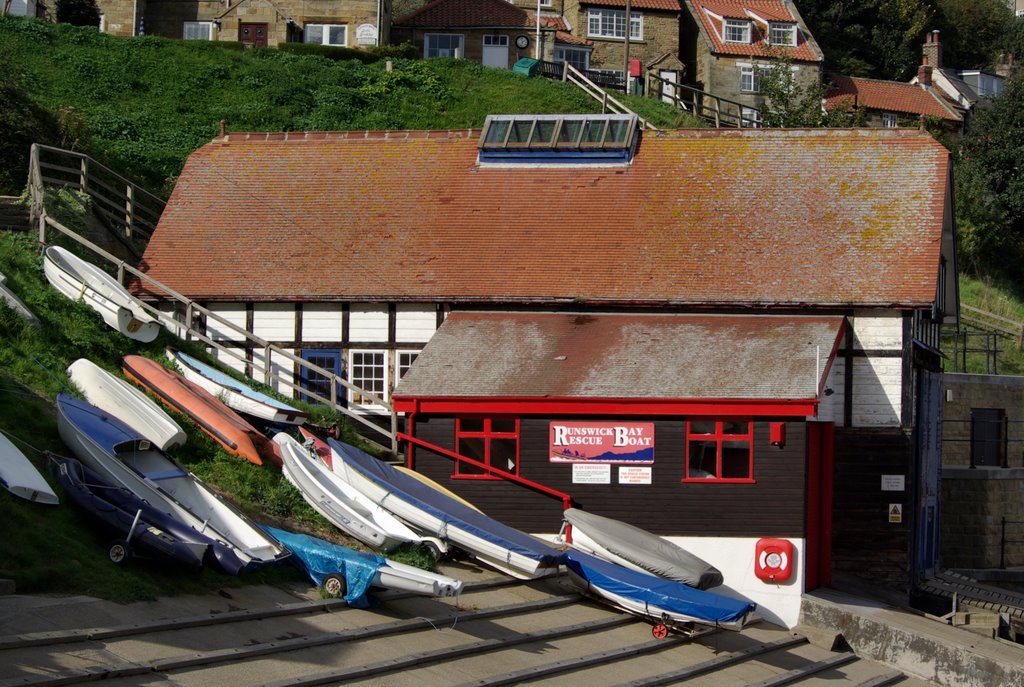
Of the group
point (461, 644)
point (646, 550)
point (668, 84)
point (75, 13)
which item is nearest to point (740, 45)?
point (668, 84)

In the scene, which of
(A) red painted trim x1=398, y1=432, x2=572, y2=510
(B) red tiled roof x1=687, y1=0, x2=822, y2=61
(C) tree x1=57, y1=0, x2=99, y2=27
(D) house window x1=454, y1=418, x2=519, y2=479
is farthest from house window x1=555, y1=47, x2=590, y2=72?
(A) red painted trim x1=398, y1=432, x2=572, y2=510

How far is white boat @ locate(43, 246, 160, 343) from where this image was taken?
2352cm

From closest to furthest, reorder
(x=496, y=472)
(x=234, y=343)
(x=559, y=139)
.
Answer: (x=496, y=472) < (x=234, y=343) < (x=559, y=139)

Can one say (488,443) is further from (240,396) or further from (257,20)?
(257,20)

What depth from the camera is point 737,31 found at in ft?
200

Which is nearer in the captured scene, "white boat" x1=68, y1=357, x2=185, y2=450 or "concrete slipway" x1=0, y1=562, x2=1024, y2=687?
"concrete slipway" x1=0, y1=562, x2=1024, y2=687

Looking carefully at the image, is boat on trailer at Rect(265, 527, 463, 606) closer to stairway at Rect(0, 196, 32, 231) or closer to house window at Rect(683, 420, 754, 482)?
house window at Rect(683, 420, 754, 482)

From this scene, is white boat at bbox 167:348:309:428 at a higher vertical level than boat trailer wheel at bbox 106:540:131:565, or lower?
higher

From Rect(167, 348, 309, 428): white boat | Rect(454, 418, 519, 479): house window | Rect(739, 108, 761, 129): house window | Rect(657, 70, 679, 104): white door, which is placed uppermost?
Rect(657, 70, 679, 104): white door

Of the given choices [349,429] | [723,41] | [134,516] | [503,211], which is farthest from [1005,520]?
[723,41]

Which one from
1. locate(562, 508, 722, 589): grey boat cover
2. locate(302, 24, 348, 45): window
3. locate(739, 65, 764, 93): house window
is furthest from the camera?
locate(739, 65, 764, 93): house window

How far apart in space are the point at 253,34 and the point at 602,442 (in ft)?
125

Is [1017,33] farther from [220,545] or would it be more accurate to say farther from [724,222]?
[220,545]

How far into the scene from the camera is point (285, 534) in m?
18.0
